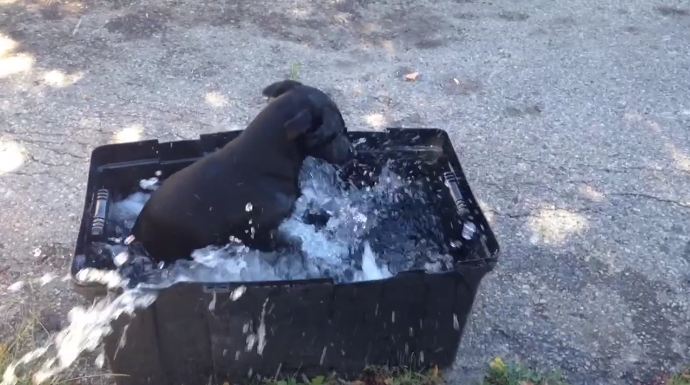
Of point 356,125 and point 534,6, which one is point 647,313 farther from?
point 534,6

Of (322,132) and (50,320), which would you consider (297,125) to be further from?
(50,320)

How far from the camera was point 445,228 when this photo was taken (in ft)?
9.91

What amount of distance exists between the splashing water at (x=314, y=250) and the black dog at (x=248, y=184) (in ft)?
0.18

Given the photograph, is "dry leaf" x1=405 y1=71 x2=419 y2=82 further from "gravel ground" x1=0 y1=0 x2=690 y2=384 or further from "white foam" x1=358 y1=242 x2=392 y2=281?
"white foam" x1=358 y1=242 x2=392 y2=281

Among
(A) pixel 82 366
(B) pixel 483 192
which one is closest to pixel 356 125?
(B) pixel 483 192

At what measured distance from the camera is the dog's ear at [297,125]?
2.93m

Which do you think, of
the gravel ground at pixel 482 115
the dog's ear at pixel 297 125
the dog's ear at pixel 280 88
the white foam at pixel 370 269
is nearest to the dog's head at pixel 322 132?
the dog's ear at pixel 297 125

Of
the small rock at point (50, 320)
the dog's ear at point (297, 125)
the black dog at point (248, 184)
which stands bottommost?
the small rock at point (50, 320)

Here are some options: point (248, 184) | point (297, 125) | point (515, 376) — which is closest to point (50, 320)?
point (248, 184)

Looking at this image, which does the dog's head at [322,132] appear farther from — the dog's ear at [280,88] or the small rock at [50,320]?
the small rock at [50,320]

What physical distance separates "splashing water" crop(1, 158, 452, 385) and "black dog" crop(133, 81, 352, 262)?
0.05 metres

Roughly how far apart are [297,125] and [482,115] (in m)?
2.00

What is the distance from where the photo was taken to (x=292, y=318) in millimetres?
2541

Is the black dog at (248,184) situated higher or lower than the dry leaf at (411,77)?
higher
